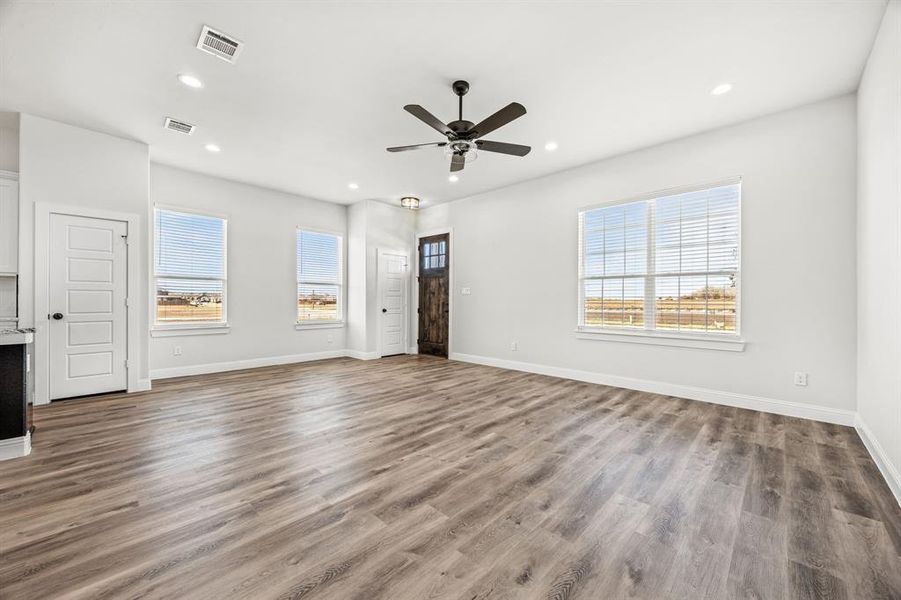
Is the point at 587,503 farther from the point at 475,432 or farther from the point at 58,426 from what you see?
the point at 58,426

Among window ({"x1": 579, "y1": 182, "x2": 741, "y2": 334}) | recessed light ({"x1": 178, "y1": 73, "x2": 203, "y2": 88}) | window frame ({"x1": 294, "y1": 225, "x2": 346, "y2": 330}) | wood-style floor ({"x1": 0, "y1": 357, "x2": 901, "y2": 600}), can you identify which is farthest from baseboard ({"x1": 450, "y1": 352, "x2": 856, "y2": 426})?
recessed light ({"x1": 178, "y1": 73, "x2": 203, "y2": 88})

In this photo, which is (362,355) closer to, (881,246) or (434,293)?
(434,293)

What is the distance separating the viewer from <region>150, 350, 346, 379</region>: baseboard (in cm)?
527

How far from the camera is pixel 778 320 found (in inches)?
147

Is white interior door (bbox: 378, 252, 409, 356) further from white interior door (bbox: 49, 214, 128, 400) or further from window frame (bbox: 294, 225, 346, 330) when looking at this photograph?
white interior door (bbox: 49, 214, 128, 400)

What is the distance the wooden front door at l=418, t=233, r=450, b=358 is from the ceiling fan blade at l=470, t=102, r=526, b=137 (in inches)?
156

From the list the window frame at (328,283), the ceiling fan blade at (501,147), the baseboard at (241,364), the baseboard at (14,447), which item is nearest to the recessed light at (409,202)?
the window frame at (328,283)

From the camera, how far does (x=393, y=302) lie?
7.48 meters

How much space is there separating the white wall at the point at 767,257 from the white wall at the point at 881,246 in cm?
21

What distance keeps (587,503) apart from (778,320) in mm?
3182

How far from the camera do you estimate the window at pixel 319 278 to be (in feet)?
22.2

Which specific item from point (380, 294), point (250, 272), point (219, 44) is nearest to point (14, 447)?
point (219, 44)

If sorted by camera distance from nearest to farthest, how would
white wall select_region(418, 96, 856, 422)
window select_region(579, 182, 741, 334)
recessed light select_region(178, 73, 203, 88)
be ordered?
recessed light select_region(178, 73, 203, 88) → white wall select_region(418, 96, 856, 422) → window select_region(579, 182, 741, 334)

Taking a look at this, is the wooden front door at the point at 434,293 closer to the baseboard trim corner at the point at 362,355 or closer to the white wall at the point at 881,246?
the baseboard trim corner at the point at 362,355
